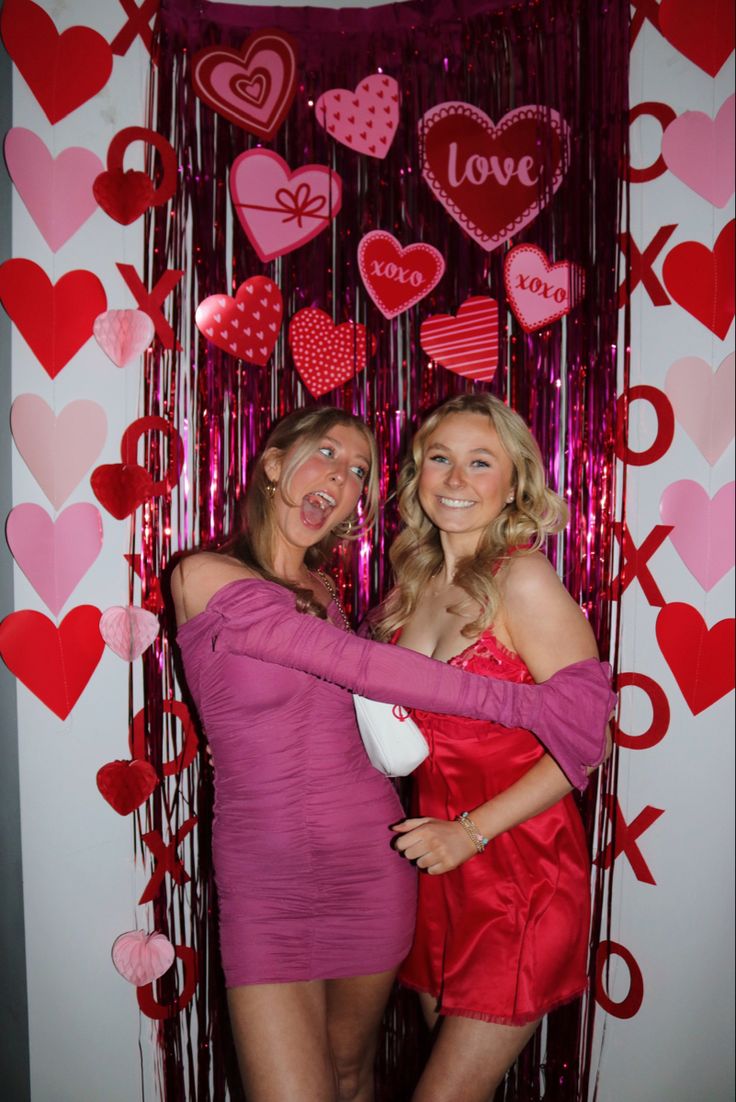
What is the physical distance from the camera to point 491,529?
1942 mm

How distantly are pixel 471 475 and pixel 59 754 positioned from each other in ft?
4.45

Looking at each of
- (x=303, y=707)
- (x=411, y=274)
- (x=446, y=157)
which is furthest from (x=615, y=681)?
(x=446, y=157)

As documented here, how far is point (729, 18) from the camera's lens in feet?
6.62

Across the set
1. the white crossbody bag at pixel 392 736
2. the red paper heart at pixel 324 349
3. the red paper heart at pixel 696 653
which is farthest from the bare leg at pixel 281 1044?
the red paper heart at pixel 324 349

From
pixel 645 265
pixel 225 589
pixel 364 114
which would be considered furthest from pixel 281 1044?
pixel 364 114

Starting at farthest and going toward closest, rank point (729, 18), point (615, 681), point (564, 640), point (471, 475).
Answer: point (615, 681) < point (729, 18) < point (471, 475) < point (564, 640)

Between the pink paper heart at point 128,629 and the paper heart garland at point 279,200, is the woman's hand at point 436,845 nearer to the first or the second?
the pink paper heart at point 128,629

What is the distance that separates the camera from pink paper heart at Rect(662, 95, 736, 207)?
80.0 inches

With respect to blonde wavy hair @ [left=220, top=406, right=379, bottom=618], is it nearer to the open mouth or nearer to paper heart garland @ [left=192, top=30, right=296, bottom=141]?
the open mouth

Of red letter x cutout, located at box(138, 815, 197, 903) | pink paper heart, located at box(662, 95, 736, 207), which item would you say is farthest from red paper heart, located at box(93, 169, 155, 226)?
red letter x cutout, located at box(138, 815, 197, 903)

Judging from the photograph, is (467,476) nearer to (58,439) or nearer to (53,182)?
(58,439)

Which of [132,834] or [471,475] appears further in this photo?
[132,834]

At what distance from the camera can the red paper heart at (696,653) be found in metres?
2.10

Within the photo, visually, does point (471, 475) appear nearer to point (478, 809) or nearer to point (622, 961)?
point (478, 809)
